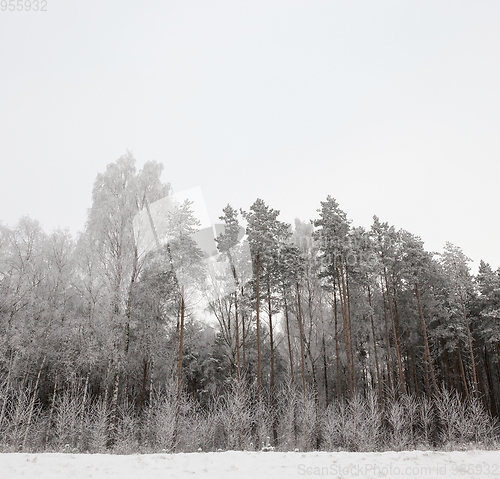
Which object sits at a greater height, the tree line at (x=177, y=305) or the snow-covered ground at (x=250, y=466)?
the tree line at (x=177, y=305)

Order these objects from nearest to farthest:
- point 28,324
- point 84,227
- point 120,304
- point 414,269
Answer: point 120,304
point 28,324
point 84,227
point 414,269

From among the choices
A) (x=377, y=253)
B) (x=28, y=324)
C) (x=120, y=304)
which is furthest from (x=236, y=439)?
(x=377, y=253)

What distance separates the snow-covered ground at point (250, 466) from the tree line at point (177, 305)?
11.7 feet

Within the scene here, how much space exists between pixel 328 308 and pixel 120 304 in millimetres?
17836

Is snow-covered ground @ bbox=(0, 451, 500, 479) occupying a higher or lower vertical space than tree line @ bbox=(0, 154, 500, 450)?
lower

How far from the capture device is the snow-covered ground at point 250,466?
10383mm

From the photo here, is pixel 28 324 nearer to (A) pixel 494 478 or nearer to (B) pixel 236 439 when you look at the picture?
(B) pixel 236 439

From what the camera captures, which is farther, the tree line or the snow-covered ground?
the tree line

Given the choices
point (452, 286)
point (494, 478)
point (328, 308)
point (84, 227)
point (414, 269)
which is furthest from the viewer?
point (328, 308)

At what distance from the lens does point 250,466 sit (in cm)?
1126

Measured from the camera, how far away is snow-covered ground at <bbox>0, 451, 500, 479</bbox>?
1038 centimetres

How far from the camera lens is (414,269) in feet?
84.8

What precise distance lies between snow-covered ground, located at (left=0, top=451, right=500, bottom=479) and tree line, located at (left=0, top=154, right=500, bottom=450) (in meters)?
3.57

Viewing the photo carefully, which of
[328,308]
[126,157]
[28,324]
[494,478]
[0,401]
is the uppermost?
[126,157]
